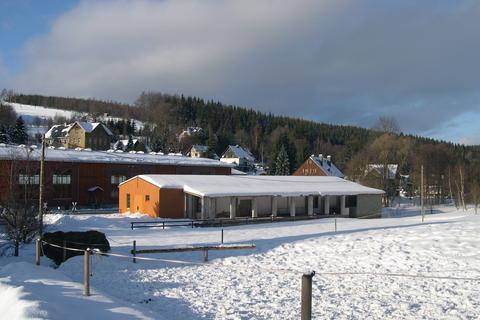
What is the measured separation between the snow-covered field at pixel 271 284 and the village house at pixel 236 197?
2107 cm

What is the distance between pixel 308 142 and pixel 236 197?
394 ft

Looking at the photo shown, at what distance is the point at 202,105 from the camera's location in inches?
7165

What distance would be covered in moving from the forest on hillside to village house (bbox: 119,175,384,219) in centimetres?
2290

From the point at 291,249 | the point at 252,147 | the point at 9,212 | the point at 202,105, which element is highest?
the point at 202,105

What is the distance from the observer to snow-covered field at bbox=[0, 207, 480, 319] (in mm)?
9992

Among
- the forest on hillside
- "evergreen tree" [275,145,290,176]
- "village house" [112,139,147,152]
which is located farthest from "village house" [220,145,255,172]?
"village house" [112,139,147,152]

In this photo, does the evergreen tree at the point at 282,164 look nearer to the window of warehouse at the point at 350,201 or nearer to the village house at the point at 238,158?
the village house at the point at 238,158

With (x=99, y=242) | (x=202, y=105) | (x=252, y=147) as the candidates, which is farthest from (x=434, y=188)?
(x=202, y=105)

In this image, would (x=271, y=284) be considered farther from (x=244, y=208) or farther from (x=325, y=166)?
(x=325, y=166)

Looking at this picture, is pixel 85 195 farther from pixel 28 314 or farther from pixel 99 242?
pixel 28 314

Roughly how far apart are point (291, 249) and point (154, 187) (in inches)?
934

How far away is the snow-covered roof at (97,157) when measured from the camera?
166 feet

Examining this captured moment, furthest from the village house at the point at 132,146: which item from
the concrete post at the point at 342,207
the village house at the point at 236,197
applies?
the concrete post at the point at 342,207

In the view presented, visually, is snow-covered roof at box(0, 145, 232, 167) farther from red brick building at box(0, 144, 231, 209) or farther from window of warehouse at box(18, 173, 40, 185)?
window of warehouse at box(18, 173, 40, 185)
